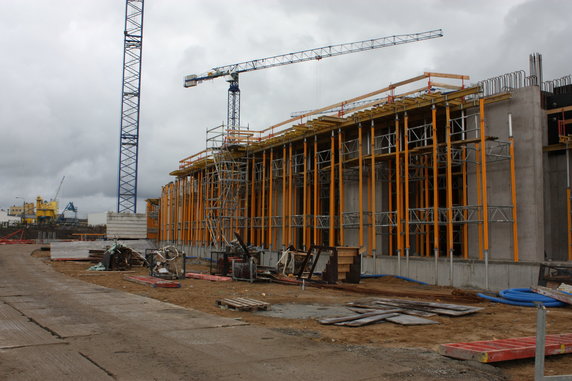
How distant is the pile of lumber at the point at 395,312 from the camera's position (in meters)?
11.5

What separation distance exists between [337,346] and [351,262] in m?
13.2

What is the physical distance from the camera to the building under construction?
67.1 feet

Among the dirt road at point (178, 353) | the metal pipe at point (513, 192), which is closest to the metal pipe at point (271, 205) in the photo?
the metal pipe at point (513, 192)

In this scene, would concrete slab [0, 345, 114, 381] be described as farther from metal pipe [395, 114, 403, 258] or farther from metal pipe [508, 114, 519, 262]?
metal pipe [395, 114, 403, 258]

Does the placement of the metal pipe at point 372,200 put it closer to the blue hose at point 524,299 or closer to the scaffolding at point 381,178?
the scaffolding at point 381,178

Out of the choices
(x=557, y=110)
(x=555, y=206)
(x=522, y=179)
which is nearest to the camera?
(x=522, y=179)

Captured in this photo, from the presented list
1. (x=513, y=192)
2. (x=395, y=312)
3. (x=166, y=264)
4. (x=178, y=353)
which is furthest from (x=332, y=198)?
(x=178, y=353)

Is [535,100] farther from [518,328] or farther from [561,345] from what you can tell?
[561,345]

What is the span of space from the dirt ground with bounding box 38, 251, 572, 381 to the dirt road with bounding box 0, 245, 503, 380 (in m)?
0.71

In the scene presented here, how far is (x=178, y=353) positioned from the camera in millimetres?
8125

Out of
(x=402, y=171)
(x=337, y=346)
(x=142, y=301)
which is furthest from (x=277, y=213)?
(x=337, y=346)

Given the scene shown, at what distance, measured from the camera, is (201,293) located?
1781 cm

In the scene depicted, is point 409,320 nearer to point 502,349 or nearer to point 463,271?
point 502,349

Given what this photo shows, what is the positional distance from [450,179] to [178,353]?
1629cm
